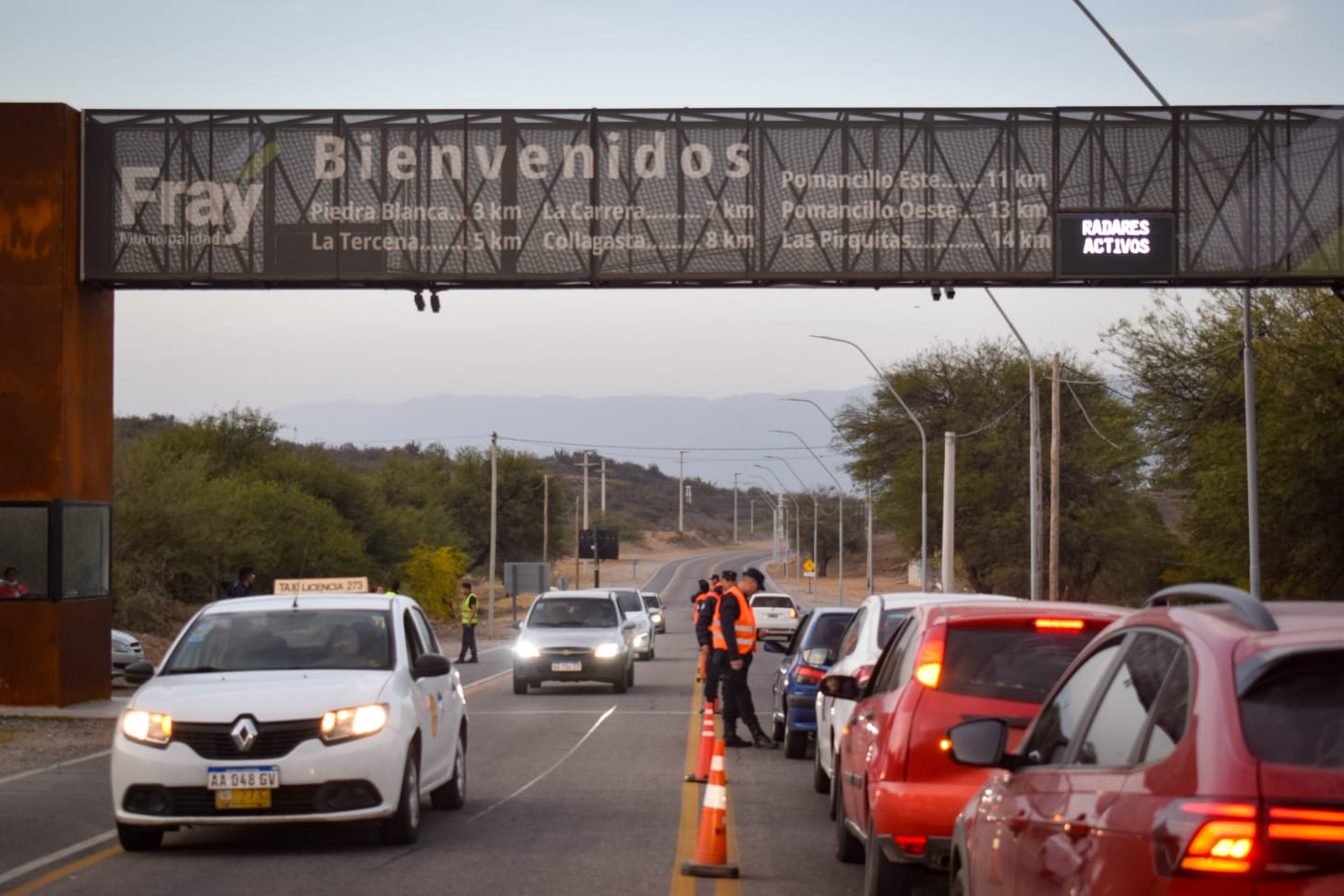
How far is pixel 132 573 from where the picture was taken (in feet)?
152

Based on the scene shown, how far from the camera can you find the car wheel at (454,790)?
43.1ft

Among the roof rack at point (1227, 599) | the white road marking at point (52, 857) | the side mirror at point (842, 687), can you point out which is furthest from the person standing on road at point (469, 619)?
the roof rack at point (1227, 599)

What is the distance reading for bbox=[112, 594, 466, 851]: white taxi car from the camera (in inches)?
418

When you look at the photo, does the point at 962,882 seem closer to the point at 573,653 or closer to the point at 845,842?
the point at 845,842

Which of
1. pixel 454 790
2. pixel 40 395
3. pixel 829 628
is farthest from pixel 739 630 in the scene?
pixel 40 395

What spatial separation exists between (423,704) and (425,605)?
63.0 metres

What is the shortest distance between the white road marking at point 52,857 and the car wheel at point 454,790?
236cm

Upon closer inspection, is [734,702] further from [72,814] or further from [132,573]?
[132,573]

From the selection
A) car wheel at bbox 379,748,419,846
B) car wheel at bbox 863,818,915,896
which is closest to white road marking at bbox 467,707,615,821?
car wheel at bbox 379,748,419,846

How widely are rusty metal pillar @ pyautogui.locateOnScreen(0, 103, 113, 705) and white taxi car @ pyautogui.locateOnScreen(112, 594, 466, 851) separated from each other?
1199 centimetres

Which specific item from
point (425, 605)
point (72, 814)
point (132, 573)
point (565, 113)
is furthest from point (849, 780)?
point (425, 605)

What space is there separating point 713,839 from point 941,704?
1.98 meters

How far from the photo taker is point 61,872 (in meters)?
10.3

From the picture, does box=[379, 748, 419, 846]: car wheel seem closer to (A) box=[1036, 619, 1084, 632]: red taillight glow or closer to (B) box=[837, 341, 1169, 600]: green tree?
(A) box=[1036, 619, 1084, 632]: red taillight glow
